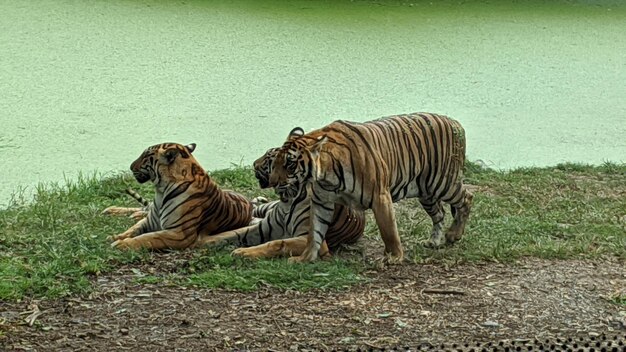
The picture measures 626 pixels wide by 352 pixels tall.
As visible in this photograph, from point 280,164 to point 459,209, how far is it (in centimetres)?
90

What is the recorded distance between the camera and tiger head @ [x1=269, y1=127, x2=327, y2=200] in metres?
4.05

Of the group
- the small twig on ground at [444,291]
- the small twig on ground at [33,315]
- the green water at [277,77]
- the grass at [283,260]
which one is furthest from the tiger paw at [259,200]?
the small twig on ground at [33,315]

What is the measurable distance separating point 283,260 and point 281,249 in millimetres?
98

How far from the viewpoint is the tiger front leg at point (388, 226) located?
13.4 feet

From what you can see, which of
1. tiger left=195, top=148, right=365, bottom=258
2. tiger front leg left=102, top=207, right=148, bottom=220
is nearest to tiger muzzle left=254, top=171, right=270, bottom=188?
tiger left=195, top=148, right=365, bottom=258

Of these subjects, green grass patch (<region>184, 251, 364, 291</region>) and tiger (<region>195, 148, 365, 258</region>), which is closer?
green grass patch (<region>184, 251, 364, 291</region>)

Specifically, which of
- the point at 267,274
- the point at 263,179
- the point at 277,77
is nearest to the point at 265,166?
the point at 263,179

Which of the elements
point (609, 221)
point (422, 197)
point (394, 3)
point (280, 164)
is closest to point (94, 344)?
point (280, 164)

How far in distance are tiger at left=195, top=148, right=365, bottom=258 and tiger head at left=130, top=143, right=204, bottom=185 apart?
306 millimetres

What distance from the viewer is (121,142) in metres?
6.27

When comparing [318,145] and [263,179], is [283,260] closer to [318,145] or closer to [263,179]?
[263,179]

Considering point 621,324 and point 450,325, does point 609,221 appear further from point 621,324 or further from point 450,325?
point 450,325

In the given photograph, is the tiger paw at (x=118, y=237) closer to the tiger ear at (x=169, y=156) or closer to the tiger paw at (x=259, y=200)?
the tiger ear at (x=169, y=156)

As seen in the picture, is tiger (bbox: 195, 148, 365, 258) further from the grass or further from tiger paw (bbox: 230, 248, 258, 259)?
the grass
